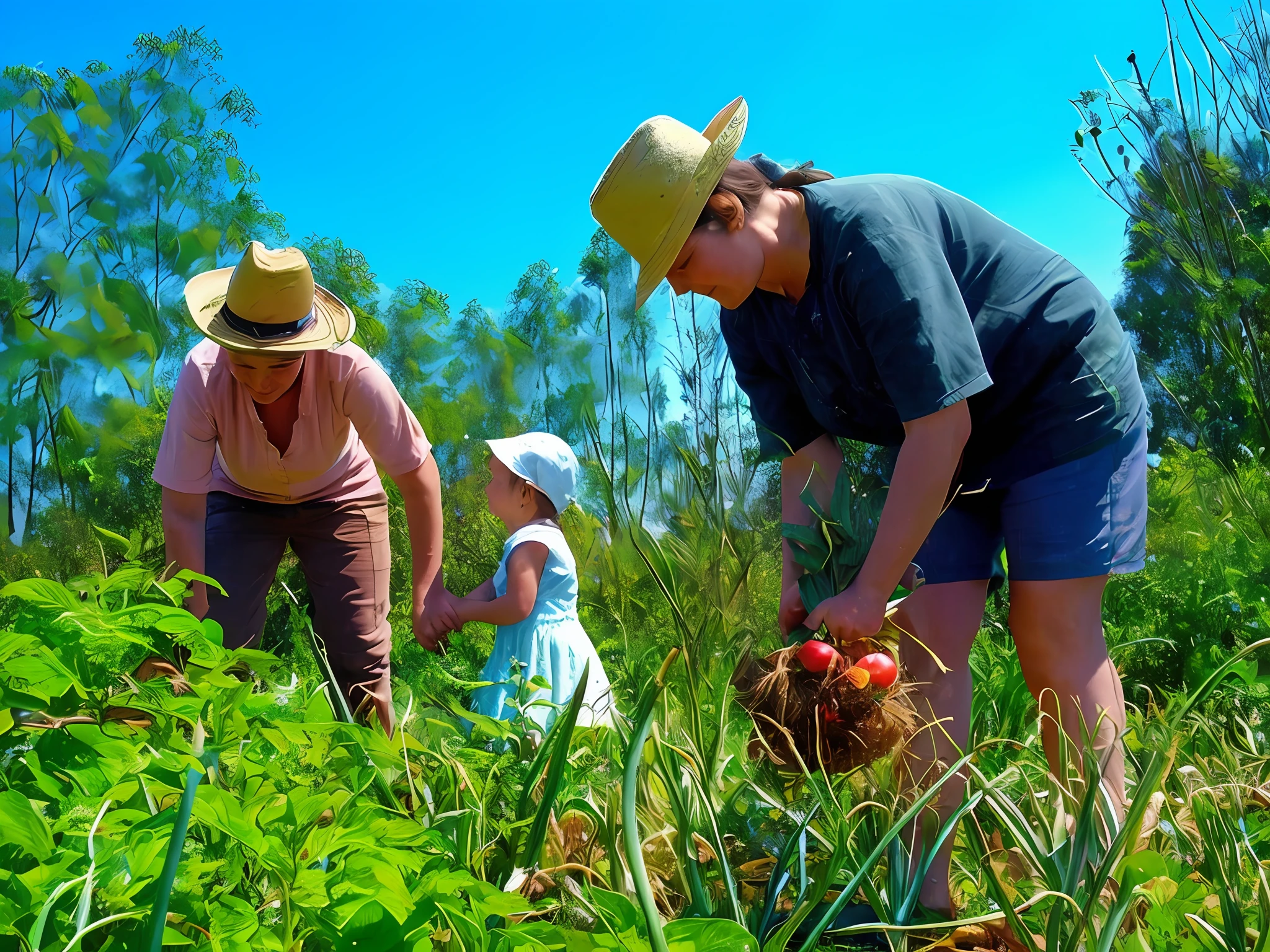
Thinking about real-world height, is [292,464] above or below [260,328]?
below

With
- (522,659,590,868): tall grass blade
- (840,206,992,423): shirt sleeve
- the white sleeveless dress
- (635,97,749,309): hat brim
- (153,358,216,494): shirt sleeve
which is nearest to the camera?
(522,659,590,868): tall grass blade

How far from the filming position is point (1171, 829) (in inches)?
52.4

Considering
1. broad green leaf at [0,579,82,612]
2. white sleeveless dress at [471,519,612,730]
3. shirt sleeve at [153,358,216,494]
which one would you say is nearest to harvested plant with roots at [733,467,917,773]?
broad green leaf at [0,579,82,612]

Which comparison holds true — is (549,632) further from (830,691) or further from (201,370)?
(830,691)

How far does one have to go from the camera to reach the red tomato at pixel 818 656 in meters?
1.39

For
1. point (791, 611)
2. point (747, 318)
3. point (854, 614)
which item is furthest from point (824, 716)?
point (747, 318)

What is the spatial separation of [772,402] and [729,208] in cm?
48

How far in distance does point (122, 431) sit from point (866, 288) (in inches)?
282

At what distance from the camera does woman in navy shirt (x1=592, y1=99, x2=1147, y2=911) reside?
1369mm

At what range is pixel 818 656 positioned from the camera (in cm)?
139

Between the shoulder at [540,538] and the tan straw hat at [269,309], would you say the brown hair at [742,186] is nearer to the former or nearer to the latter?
the tan straw hat at [269,309]

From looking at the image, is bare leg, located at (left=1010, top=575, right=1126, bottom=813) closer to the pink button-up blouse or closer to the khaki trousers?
the pink button-up blouse

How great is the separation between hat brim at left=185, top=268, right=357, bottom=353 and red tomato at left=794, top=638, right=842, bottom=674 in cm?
157

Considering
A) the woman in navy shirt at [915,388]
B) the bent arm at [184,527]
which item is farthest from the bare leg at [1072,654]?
the bent arm at [184,527]
